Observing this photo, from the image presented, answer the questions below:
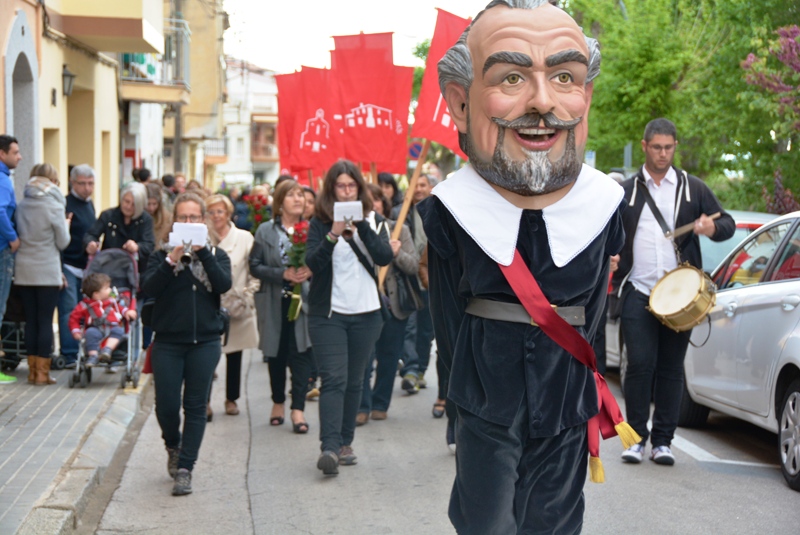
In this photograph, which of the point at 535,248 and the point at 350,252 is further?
the point at 350,252

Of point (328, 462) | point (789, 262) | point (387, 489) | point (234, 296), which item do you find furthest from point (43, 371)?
point (789, 262)

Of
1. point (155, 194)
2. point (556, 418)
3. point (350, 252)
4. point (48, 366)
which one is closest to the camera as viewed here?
point (556, 418)

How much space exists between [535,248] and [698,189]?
12.0 feet

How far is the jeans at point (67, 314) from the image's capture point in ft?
38.2

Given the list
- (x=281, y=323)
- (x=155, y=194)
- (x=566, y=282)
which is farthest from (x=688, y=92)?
(x=566, y=282)

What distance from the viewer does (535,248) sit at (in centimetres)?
423

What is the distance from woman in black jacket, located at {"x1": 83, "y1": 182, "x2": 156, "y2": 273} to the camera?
450 inches

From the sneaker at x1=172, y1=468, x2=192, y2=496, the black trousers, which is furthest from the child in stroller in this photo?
the sneaker at x1=172, y1=468, x2=192, y2=496

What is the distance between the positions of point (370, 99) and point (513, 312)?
7.75m

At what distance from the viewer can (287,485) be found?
24.4ft

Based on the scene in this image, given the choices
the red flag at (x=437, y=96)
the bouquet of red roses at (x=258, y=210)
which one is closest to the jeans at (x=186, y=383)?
the red flag at (x=437, y=96)

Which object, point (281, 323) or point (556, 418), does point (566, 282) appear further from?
point (281, 323)

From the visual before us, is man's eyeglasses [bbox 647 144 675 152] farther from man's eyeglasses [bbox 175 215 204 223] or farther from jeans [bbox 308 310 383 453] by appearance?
man's eyeglasses [bbox 175 215 204 223]

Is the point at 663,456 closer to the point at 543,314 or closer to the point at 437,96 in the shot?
the point at 437,96
